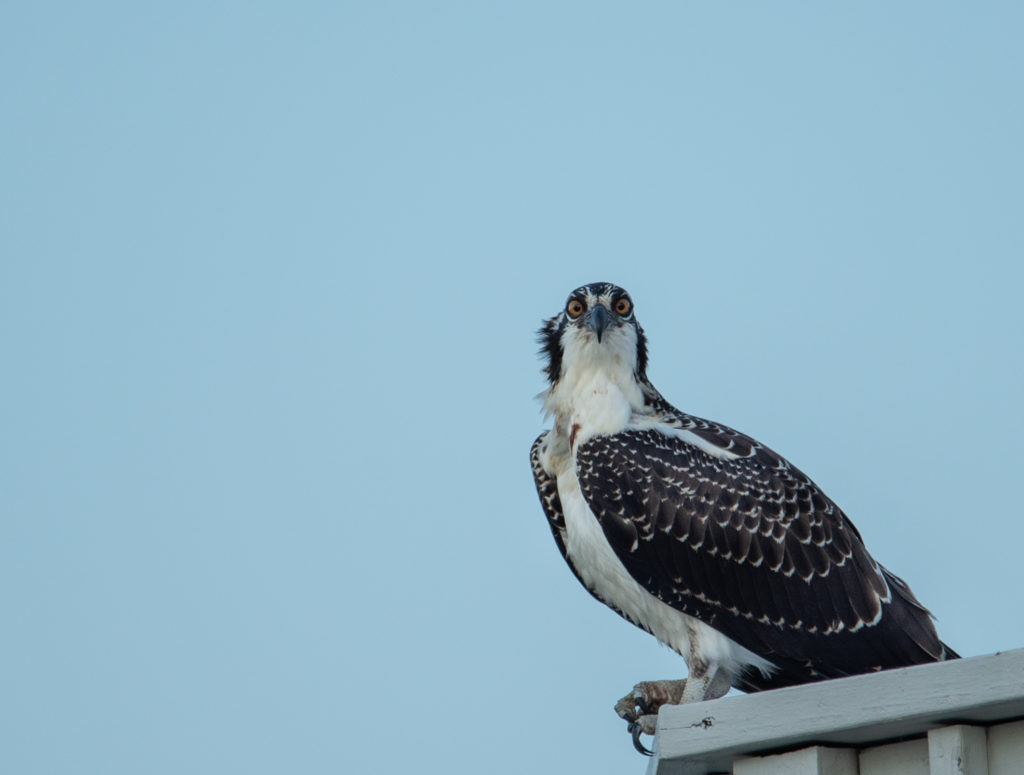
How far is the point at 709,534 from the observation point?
24.1ft

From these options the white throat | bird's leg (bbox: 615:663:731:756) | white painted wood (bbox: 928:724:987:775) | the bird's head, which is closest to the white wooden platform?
white painted wood (bbox: 928:724:987:775)

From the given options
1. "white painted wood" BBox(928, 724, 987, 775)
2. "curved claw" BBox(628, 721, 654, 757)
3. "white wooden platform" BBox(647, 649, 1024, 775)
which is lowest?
"white painted wood" BBox(928, 724, 987, 775)

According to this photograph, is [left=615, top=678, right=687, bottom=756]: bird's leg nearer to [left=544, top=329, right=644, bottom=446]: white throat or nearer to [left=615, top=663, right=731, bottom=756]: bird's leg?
[left=615, top=663, right=731, bottom=756]: bird's leg

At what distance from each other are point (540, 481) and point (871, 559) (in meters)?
2.01

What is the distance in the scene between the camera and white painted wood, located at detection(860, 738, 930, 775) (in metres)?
4.77

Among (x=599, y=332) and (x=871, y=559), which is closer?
(x=871, y=559)

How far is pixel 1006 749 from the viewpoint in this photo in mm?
4609

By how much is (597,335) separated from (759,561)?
172cm

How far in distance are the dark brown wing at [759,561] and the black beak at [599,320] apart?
0.86 meters

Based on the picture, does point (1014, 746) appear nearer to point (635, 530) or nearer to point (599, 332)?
point (635, 530)

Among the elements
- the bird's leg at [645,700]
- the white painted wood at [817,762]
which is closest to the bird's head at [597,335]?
the bird's leg at [645,700]

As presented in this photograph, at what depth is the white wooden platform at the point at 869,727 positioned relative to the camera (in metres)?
4.52

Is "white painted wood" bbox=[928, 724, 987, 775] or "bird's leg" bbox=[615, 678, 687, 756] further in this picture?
"bird's leg" bbox=[615, 678, 687, 756]

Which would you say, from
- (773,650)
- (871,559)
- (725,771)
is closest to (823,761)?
(725,771)
